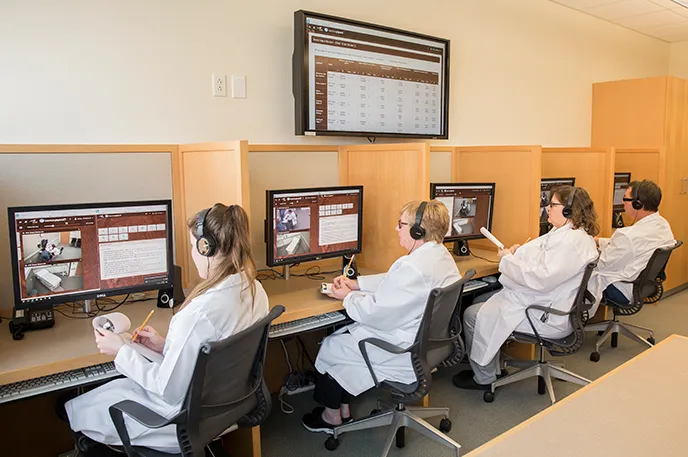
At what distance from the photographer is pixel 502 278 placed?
302 cm

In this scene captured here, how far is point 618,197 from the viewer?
4730 mm

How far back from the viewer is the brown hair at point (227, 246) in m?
1.77

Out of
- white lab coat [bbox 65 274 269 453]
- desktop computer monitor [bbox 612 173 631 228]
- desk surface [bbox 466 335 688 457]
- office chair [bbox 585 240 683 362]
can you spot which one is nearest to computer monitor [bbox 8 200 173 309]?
white lab coat [bbox 65 274 269 453]

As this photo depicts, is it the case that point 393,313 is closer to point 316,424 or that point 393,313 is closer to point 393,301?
point 393,301

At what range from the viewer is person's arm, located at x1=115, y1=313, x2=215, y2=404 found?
5.34 feet

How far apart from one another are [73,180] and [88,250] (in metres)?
0.39

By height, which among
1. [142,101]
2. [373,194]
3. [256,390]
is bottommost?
[256,390]

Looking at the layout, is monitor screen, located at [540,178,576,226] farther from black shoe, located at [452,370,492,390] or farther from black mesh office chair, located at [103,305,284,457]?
black mesh office chair, located at [103,305,284,457]

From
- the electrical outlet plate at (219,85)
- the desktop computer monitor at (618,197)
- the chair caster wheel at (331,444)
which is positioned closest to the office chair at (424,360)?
the chair caster wheel at (331,444)

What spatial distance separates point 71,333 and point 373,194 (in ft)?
5.27

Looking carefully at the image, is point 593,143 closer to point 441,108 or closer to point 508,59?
point 508,59

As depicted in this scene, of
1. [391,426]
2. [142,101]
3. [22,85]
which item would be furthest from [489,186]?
[22,85]

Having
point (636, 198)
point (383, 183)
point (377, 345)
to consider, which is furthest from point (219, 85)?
point (636, 198)

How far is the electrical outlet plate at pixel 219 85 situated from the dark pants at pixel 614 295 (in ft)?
9.10
